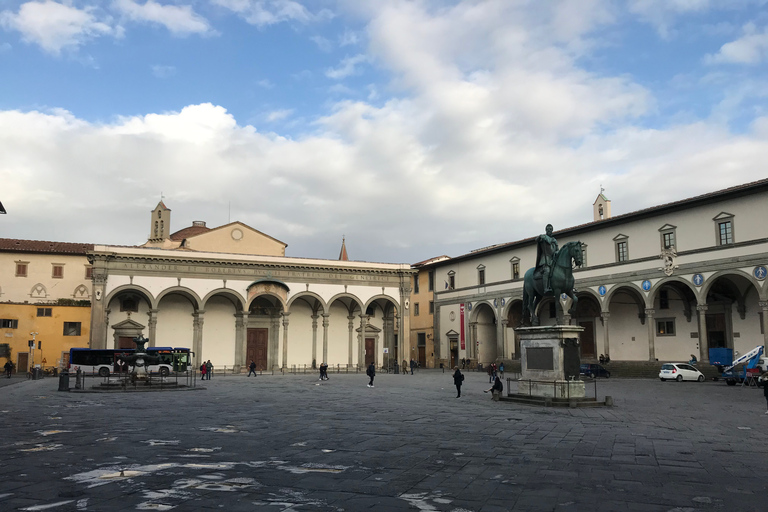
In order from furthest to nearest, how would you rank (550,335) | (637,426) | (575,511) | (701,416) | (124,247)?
(124,247) → (550,335) → (701,416) → (637,426) → (575,511)

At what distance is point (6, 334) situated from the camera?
41.1 m

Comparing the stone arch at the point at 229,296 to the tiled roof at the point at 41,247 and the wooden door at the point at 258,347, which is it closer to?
the wooden door at the point at 258,347

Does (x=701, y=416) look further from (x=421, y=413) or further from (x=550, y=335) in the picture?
(x=421, y=413)

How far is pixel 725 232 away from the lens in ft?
99.8

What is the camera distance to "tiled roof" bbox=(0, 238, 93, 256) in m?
45.3

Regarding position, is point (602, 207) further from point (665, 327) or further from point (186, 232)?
point (186, 232)

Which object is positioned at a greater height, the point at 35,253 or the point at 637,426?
the point at 35,253

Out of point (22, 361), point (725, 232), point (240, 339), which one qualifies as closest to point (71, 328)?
point (22, 361)

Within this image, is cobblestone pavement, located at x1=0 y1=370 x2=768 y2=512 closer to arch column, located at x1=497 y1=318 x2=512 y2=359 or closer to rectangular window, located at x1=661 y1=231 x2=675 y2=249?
rectangular window, located at x1=661 y1=231 x2=675 y2=249

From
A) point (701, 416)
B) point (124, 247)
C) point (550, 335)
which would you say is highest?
point (124, 247)

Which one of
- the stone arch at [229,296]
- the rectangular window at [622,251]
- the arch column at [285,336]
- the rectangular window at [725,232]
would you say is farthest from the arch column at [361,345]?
the rectangular window at [725,232]

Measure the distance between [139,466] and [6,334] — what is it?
40.1 meters

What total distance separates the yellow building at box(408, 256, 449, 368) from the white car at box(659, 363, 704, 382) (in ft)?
78.8

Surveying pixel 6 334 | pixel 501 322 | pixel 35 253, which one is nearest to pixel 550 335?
pixel 501 322
